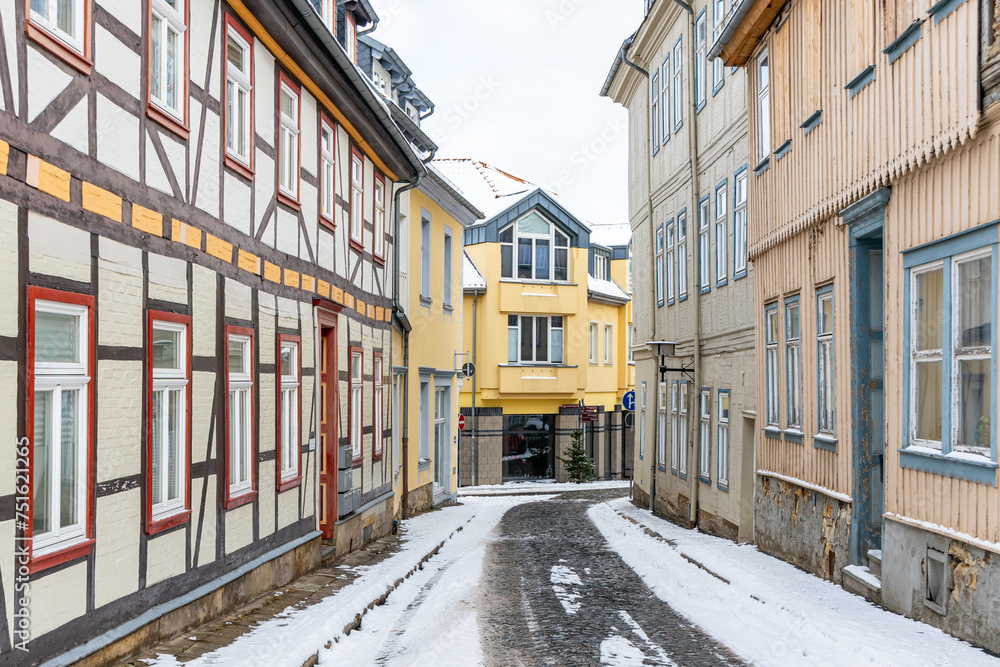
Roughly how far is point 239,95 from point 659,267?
1354 centimetres

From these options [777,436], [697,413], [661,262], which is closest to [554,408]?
[661,262]

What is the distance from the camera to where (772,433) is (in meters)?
13.0

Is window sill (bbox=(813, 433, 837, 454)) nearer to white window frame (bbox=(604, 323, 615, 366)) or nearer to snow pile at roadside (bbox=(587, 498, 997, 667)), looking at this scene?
snow pile at roadside (bbox=(587, 498, 997, 667))

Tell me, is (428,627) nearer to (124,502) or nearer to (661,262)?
(124,502)

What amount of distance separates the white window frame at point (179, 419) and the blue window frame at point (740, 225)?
30.7 feet

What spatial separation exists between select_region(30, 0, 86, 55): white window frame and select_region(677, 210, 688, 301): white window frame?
14239mm

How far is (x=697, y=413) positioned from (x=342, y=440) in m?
7.10

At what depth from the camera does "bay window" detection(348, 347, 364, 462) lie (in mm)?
14781

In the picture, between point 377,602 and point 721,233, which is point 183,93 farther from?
point 721,233

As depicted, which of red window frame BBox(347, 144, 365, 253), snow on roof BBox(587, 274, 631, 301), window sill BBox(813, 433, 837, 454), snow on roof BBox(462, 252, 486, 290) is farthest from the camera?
snow on roof BBox(587, 274, 631, 301)

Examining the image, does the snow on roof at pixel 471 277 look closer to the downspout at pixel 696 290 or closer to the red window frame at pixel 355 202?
the downspout at pixel 696 290

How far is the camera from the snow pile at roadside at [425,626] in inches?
281

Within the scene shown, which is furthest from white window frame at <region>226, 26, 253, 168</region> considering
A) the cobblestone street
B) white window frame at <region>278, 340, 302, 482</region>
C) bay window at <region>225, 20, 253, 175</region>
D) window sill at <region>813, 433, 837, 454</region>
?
window sill at <region>813, 433, 837, 454</region>

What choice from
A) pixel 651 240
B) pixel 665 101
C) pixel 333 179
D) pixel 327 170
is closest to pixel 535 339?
pixel 651 240
